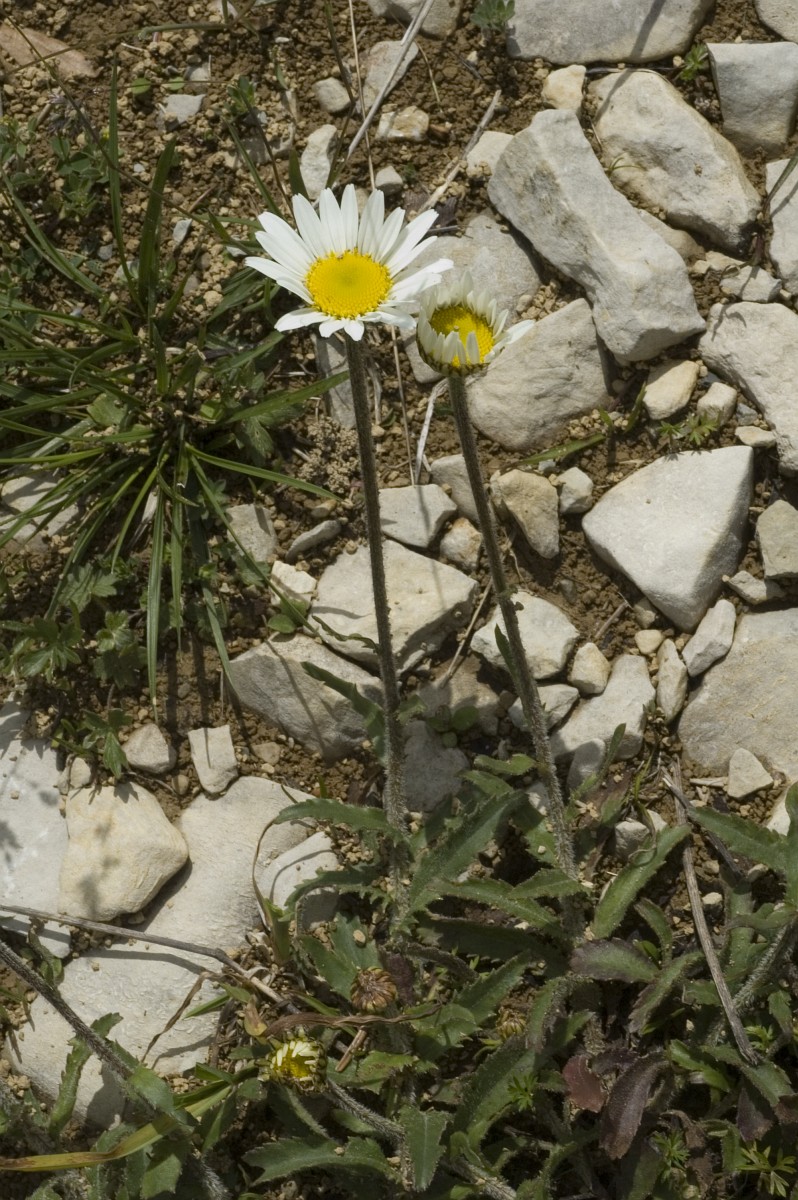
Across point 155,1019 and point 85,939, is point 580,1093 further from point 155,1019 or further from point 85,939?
point 85,939

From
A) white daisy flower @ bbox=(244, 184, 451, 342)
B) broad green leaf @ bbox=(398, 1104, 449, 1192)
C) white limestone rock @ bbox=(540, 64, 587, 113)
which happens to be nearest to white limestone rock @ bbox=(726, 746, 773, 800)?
broad green leaf @ bbox=(398, 1104, 449, 1192)

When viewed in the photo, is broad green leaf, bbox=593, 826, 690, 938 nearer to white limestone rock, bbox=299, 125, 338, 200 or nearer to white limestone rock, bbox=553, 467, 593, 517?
white limestone rock, bbox=553, 467, 593, 517

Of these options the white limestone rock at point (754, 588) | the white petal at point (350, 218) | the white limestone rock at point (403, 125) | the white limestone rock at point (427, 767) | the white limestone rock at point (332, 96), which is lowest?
the white limestone rock at point (427, 767)

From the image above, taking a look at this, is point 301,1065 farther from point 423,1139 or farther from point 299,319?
point 299,319

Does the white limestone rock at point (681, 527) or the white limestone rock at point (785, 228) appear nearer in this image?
the white limestone rock at point (681, 527)

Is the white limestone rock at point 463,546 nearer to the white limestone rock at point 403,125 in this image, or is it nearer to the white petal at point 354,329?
the white petal at point 354,329

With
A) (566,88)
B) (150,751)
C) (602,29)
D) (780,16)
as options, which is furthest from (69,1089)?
(780,16)

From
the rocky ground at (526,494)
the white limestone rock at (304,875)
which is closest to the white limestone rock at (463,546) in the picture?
the rocky ground at (526,494)
